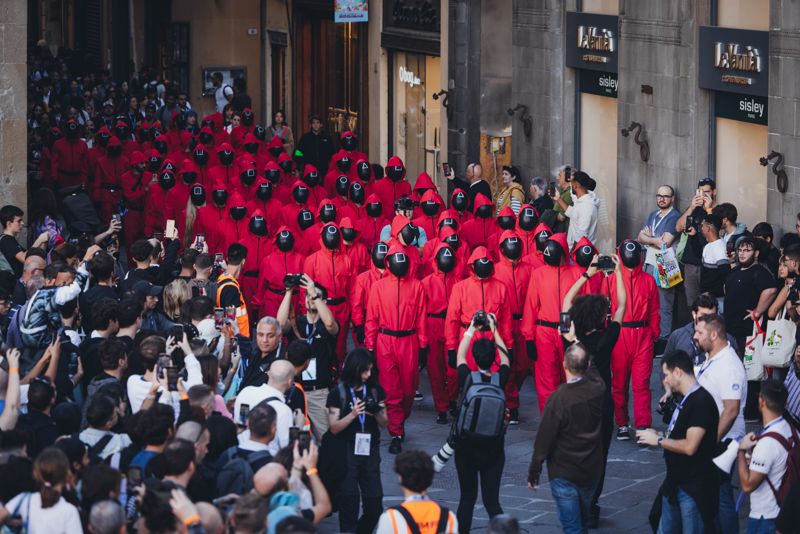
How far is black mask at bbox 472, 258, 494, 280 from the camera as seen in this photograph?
13672 millimetres

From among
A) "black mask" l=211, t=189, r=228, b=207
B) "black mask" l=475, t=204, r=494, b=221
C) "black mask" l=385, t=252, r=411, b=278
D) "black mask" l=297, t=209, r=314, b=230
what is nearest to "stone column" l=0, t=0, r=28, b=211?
"black mask" l=211, t=189, r=228, b=207

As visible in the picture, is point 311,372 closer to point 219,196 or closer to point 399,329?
point 399,329

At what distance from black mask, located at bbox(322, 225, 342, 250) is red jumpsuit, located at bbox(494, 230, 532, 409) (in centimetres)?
154

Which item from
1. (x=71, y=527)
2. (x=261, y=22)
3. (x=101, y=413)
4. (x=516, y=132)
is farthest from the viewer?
(x=261, y=22)

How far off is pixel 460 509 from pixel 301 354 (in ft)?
4.80

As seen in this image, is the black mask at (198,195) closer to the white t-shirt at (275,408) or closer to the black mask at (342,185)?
the black mask at (342,185)

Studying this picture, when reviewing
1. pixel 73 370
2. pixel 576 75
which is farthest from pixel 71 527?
pixel 576 75

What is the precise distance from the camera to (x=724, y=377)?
34.5 ft

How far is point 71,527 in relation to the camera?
8023 millimetres

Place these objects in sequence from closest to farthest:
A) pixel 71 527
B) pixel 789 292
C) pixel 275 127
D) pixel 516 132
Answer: pixel 71 527 < pixel 789 292 < pixel 516 132 < pixel 275 127

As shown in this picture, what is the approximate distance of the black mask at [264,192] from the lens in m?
18.4

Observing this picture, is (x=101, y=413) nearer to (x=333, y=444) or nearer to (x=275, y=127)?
(x=333, y=444)

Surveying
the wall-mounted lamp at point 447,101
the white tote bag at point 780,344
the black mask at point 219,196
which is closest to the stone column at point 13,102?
the black mask at point 219,196

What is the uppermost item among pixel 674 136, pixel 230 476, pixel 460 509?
pixel 674 136
